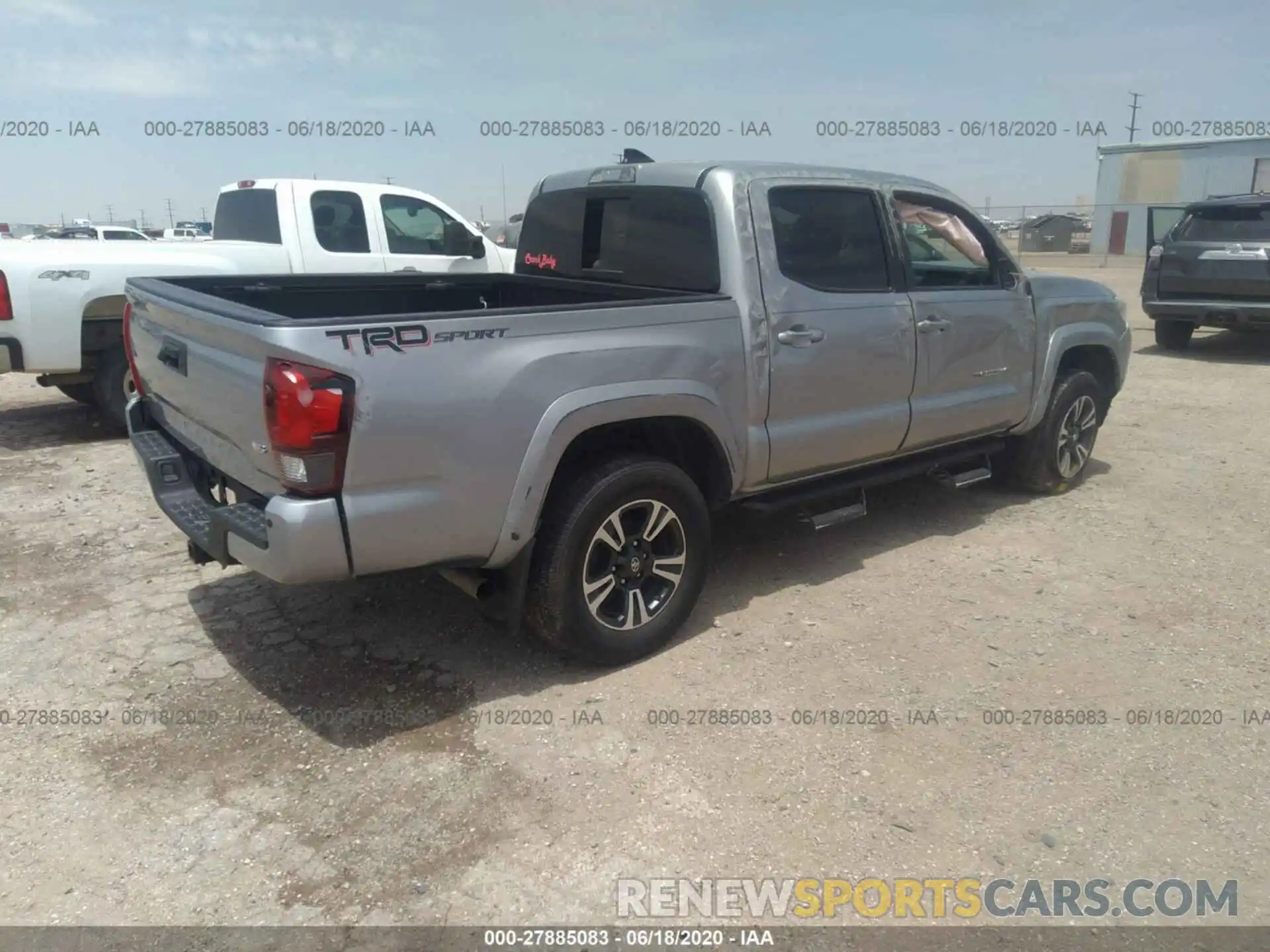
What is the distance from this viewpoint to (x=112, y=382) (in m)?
7.12

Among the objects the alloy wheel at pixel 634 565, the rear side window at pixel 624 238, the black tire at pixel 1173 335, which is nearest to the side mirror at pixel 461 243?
the rear side window at pixel 624 238

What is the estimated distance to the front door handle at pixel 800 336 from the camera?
13.4 feet

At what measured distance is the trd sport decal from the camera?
2889mm

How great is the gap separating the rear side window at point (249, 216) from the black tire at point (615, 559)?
5897 mm

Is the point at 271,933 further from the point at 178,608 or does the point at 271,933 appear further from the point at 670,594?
the point at 178,608

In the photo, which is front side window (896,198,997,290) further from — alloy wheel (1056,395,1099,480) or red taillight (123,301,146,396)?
red taillight (123,301,146,396)

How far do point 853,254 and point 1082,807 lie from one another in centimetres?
257

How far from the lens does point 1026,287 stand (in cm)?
539

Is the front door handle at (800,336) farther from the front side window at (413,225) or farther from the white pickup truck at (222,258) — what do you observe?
the front side window at (413,225)

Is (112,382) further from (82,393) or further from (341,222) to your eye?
(341,222)

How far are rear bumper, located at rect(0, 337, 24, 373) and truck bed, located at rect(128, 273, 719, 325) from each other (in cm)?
307

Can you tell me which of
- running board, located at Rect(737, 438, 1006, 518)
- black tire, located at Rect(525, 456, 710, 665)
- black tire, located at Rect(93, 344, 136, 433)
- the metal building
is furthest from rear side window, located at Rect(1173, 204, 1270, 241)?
the metal building

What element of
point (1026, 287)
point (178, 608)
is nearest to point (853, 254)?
point (1026, 287)
